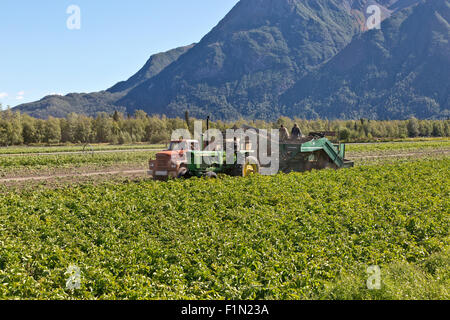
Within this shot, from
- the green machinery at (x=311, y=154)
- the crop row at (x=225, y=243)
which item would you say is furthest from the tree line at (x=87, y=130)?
the crop row at (x=225, y=243)

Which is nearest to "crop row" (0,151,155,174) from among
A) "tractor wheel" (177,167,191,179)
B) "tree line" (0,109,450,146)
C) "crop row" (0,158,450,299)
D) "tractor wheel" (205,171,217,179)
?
"tractor wheel" (177,167,191,179)

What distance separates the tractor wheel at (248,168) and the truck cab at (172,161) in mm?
2352

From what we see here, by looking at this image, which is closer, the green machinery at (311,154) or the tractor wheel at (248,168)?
the tractor wheel at (248,168)

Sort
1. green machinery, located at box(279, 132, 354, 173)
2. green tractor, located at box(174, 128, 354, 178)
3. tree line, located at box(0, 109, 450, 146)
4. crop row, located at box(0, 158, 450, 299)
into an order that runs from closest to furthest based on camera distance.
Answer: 1. crop row, located at box(0, 158, 450, 299)
2. green tractor, located at box(174, 128, 354, 178)
3. green machinery, located at box(279, 132, 354, 173)
4. tree line, located at box(0, 109, 450, 146)

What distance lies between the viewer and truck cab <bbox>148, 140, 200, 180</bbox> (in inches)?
671

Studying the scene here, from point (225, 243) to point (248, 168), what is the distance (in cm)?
1085

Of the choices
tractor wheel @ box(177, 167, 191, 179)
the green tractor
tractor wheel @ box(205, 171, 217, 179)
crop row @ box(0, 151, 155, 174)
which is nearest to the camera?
tractor wheel @ box(177, 167, 191, 179)

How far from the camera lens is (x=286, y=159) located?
786 inches

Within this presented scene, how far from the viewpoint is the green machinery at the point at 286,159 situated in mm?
17422

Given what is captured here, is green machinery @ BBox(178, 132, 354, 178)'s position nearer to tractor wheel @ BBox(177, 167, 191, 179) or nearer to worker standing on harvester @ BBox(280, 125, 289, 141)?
tractor wheel @ BBox(177, 167, 191, 179)

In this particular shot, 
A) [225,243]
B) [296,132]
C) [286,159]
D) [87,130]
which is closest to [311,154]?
[296,132]

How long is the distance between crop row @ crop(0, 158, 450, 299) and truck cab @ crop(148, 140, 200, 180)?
116 inches

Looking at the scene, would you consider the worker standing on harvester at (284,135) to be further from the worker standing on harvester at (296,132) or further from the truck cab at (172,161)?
the truck cab at (172,161)

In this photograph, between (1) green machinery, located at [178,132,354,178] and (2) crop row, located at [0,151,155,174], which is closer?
(1) green machinery, located at [178,132,354,178]
